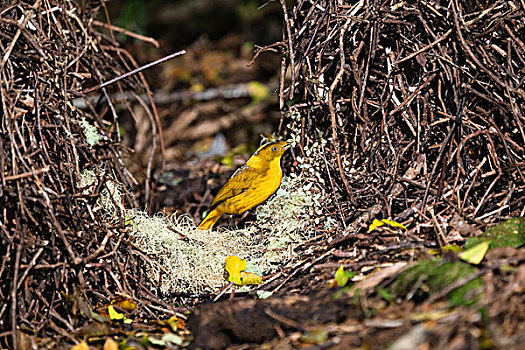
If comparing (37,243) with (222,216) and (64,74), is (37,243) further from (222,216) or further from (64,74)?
(222,216)

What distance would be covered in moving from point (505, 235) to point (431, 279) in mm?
Answer: 546

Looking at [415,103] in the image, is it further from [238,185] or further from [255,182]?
[238,185]

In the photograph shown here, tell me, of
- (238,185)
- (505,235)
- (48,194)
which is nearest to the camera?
(505,235)

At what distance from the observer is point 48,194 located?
2.85 meters

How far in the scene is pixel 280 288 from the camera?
2.98 m

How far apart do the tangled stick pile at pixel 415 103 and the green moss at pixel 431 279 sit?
60cm

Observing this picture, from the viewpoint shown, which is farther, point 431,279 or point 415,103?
point 415,103

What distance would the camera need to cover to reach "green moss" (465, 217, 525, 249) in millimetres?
2441

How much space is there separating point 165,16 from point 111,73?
5548 millimetres

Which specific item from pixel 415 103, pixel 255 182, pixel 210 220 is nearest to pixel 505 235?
pixel 415 103

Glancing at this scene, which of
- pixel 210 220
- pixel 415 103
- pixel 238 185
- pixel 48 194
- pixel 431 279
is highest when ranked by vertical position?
pixel 415 103

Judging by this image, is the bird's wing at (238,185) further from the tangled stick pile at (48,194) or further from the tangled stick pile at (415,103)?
the tangled stick pile at (48,194)

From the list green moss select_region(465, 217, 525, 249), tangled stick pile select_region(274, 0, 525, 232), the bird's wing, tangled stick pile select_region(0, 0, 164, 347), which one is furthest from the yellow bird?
green moss select_region(465, 217, 525, 249)

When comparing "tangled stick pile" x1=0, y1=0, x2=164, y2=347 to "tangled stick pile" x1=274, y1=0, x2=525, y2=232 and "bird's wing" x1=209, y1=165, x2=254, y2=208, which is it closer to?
"bird's wing" x1=209, y1=165, x2=254, y2=208
